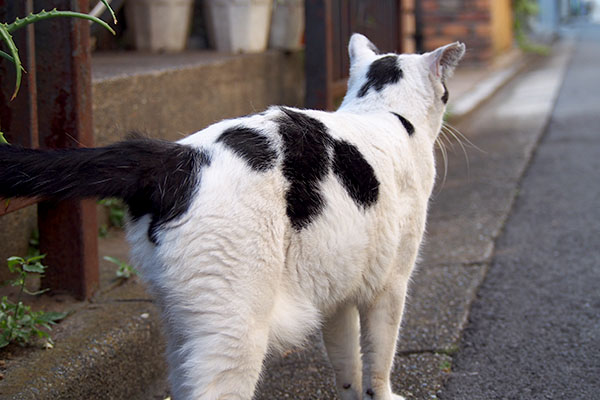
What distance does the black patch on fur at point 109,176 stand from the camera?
1.71 m

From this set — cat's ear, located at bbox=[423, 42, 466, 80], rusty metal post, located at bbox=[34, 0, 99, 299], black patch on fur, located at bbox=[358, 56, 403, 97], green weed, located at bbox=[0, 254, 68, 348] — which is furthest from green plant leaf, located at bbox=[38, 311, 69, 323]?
cat's ear, located at bbox=[423, 42, 466, 80]

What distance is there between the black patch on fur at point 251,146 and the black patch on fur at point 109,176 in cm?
10

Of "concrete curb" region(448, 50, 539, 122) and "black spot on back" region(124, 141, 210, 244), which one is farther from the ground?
"black spot on back" region(124, 141, 210, 244)

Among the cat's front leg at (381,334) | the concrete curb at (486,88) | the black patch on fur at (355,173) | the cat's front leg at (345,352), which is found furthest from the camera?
the concrete curb at (486,88)

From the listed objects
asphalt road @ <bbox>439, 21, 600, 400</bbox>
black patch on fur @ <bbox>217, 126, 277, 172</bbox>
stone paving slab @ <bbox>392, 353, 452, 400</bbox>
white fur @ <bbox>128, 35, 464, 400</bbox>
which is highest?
black patch on fur @ <bbox>217, 126, 277, 172</bbox>

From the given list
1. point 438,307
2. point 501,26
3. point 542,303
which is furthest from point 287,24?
point 501,26

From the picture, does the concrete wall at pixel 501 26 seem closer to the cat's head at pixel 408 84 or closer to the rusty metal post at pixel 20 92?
the cat's head at pixel 408 84

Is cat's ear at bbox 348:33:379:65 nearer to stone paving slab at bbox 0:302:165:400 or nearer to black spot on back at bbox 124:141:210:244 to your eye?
black spot on back at bbox 124:141:210:244

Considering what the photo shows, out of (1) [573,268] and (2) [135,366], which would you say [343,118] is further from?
(1) [573,268]

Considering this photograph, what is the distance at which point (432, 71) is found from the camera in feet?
8.08

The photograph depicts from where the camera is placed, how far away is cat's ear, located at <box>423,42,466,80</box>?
95.3 inches

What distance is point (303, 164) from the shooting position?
187cm

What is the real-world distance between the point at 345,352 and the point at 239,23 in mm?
3528

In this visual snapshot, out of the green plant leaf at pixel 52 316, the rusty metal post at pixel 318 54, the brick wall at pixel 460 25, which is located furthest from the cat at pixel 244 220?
the brick wall at pixel 460 25
